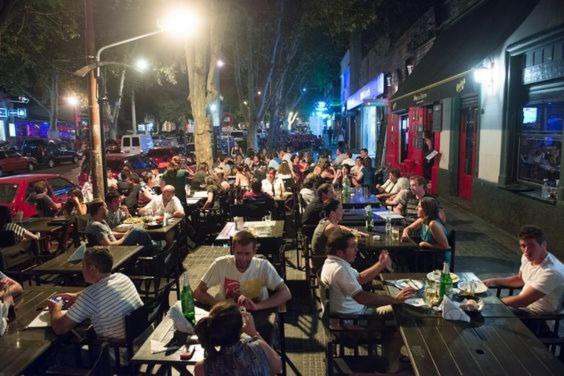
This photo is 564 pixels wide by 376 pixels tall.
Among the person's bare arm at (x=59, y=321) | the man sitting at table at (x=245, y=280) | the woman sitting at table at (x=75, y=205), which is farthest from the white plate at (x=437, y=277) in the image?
the woman sitting at table at (x=75, y=205)

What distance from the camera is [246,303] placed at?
A: 4.22m

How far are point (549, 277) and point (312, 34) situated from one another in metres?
26.4

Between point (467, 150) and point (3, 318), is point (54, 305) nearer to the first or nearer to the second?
point (3, 318)

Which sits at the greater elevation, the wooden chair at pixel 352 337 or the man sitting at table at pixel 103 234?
the man sitting at table at pixel 103 234

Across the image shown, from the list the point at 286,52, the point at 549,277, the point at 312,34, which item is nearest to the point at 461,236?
the point at 549,277

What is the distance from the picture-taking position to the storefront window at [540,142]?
28.8ft

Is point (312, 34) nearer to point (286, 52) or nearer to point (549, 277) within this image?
point (286, 52)

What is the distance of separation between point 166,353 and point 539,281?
324cm

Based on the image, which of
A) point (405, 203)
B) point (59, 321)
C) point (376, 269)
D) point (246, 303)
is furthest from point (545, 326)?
point (405, 203)

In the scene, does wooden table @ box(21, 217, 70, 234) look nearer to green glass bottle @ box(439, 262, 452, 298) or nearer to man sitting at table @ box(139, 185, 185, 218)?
man sitting at table @ box(139, 185, 185, 218)

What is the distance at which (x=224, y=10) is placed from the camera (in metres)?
16.7

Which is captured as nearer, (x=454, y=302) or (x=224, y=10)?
(x=454, y=302)

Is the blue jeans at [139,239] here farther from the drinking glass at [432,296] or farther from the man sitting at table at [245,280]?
the drinking glass at [432,296]

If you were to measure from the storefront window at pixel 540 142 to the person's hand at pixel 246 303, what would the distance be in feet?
23.1
